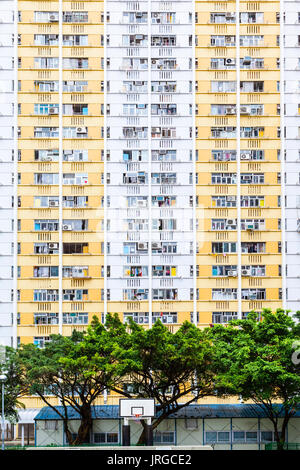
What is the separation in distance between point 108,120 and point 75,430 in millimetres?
19295

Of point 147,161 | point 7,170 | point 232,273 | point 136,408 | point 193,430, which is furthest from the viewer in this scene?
point 147,161

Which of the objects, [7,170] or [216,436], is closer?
[216,436]

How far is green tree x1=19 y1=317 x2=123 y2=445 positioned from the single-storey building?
77 centimetres

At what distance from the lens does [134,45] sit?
39781 millimetres

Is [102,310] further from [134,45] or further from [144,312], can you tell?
[134,45]

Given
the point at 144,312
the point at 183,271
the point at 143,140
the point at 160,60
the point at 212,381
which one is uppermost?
the point at 160,60

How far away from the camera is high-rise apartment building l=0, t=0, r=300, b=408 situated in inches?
1511

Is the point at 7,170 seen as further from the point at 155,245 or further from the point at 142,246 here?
the point at 155,245

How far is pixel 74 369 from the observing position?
92.7ft

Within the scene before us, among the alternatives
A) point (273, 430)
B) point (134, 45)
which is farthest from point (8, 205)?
point (273, 430)

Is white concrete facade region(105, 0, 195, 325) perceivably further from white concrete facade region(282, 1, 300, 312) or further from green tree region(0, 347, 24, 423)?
green tree region(0, 347, 24, 423)

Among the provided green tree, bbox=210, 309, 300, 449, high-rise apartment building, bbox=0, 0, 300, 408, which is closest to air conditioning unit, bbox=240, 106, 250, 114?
high-rise apartment building, bbox=0, 0, 300, 408

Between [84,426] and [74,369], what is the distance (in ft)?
11.6

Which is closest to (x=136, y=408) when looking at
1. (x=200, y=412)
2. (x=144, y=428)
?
(x=144, y=428)
